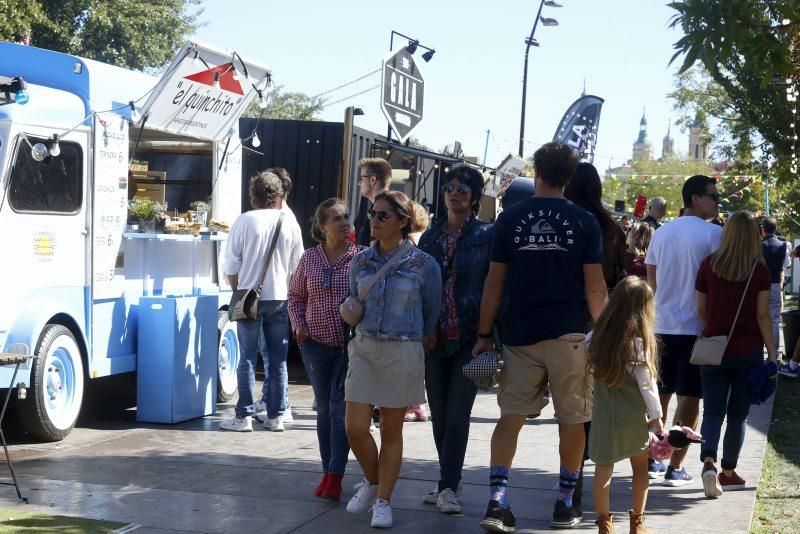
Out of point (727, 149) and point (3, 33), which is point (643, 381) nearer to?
point (3, 33)

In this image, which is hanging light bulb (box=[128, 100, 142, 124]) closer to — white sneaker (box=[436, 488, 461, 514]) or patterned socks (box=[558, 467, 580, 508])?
white sneaker (box=[436, 488, 461, 514])

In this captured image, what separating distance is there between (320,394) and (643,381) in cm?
207

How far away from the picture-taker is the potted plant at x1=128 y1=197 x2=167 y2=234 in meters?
9.82

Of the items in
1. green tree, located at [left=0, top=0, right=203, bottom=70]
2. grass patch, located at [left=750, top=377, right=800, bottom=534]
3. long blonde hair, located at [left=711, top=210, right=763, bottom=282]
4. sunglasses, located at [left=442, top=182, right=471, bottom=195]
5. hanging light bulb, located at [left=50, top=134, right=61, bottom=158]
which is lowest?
grass patch, located at [left=750, top=377, right=800, bottom=534]

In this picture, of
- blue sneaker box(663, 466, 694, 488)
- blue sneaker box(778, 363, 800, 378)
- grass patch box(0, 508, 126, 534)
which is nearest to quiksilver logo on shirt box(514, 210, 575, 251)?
blue sneaker box(663, 466, 694, 488)

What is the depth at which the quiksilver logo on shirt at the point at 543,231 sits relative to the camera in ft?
19.8

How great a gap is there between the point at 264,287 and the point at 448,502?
324 centimetres

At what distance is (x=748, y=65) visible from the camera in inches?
225

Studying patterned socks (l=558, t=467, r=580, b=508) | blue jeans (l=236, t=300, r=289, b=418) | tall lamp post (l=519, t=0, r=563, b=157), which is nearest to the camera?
patterned socks (l=558, t=467, r=580, b=508)

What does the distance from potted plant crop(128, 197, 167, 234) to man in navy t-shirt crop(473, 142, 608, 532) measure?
4519 mm

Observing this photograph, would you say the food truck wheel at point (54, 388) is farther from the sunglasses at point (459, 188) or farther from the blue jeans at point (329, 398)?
the sunglasses at point (459, 188)

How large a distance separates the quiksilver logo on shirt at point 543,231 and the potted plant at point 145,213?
469 cm

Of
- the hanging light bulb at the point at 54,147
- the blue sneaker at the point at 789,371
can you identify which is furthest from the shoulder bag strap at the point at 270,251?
the blue sneaker at the point at 789,371

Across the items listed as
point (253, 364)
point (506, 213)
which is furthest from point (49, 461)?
point (506, 213)
